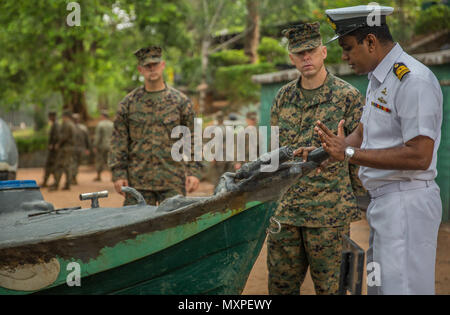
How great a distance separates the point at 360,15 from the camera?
2.37 metres

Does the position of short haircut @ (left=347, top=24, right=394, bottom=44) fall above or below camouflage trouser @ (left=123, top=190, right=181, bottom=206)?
above

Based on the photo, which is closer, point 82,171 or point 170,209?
point 170,209

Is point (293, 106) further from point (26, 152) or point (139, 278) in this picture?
point (26, 152)

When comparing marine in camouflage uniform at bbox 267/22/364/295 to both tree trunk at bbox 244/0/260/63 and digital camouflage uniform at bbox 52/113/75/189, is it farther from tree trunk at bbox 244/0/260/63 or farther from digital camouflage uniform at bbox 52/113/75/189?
tree trunk at bbox 244/0/260/63

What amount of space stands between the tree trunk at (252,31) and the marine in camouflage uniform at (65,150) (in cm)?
1364

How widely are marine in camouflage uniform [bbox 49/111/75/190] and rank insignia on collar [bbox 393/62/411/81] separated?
1062cm

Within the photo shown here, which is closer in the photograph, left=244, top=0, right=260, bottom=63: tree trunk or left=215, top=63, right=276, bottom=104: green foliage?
left=215, top=63, right=276, bottom=104: green foliage

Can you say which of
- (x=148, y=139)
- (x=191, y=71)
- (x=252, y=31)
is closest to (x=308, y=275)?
(x=148, y=139)

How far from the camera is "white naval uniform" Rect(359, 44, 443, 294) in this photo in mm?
2133

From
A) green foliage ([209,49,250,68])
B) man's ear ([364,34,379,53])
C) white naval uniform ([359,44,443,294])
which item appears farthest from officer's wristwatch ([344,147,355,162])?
green foliage ([209,49,250,68])

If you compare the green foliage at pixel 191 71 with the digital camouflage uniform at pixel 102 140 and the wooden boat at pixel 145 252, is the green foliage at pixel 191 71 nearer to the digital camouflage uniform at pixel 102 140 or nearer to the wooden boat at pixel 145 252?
the digital camouflage uniform at pixel 102 140

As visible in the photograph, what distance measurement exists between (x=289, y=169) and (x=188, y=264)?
707 millimetres

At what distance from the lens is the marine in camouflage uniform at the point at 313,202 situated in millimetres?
3102
